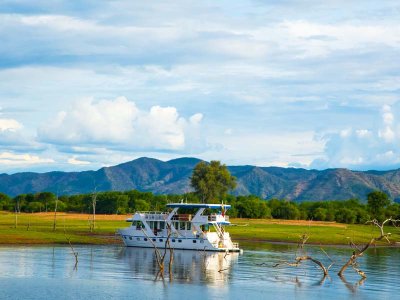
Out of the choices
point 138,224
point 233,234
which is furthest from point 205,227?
point 233,234

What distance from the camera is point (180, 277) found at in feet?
244

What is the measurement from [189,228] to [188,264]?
69.1 ft

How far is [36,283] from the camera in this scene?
66188 millimetres

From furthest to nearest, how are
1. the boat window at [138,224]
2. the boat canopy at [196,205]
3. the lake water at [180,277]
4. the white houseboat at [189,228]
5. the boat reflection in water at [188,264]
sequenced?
1. the boat window at [138,224]
2. the white houseboat at [189,228]
3. the boat canopy at [196,205]
4. the boat reflection in water at [188,264]
5. the lake water at [180,277]

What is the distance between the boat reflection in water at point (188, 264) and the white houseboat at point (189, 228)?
162 centimetres

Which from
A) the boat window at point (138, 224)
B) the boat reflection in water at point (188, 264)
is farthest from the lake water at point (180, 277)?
the boat window at point (138, 224)

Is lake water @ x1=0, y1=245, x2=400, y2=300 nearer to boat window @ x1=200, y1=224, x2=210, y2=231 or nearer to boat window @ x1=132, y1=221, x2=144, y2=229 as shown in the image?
boat window @ x1=200, y1=224, x2=210, y2=231

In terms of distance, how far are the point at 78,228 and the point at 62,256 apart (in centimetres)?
4874

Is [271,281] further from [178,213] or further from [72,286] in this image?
[178,213]

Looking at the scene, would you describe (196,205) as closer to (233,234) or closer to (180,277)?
(180,277)

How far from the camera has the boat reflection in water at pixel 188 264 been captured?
2968 inches

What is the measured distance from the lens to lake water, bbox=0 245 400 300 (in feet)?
208

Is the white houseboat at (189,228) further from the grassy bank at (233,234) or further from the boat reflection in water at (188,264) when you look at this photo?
the grassy bank at (233,234)

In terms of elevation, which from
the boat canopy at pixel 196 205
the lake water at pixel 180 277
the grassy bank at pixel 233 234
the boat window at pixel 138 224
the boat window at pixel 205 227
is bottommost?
the lake water at pixel 180 277
